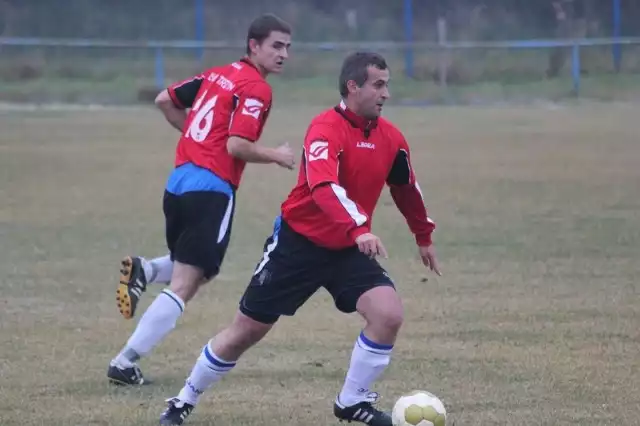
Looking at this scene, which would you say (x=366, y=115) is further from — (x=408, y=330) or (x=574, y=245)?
(x=574, y=245)

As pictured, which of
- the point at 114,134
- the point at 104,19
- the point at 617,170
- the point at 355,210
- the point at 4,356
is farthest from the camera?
the point at 104,19

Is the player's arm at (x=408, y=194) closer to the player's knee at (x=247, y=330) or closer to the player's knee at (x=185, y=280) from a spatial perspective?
the player's knee at (x=247, y=330)

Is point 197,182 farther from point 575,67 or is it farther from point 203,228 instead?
point 575,67

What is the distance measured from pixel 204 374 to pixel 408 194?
3.79 feet

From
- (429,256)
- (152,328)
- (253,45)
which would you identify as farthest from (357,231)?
(253,45)

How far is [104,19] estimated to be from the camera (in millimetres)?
29969

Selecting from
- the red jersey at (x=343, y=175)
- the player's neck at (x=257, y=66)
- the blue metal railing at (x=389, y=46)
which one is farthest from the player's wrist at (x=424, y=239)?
the blue metal railing at (x=389, y=46)

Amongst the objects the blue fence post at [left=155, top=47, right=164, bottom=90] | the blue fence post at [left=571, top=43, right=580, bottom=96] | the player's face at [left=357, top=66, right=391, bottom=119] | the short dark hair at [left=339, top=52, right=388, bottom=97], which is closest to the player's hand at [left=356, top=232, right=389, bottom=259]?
the player's face at [left=357, top=66, right=391, bottom=119]

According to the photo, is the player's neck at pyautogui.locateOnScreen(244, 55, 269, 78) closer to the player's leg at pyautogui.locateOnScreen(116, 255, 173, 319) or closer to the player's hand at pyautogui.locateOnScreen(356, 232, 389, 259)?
the player's leg at pyautogui.locateOnScreen(116, 255, 173, 319)

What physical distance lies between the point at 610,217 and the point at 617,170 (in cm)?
374

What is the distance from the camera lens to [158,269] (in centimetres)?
664

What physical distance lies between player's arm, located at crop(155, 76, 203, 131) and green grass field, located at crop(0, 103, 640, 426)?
124cm

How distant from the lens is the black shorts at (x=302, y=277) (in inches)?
211

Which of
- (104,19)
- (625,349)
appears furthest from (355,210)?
(104,19)
